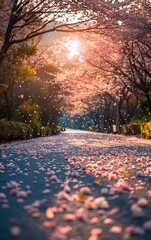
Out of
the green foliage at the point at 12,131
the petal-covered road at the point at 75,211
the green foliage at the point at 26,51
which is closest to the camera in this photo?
the petal-covered road at the point at 75,211

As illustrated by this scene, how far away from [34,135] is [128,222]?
2862cm

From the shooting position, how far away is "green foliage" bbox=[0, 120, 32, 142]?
69.9ft

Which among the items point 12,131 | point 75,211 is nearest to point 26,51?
point 12,131

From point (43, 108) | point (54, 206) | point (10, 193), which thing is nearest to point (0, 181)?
point (10, 193)

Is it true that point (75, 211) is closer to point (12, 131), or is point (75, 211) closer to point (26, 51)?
point (26, 51)

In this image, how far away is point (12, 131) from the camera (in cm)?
2286

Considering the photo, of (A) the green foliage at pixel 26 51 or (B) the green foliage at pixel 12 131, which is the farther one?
(B) the green foliage at pixel 12 131

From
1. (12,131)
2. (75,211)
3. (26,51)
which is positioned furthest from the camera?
(12,131)

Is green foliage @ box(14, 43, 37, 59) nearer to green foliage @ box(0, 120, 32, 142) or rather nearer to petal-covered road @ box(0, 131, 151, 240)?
green foliage @ box(0, 120, 32, 142)

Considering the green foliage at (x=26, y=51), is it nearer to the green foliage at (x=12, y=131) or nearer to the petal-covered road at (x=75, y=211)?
the green foliage at (x=12, y=131)

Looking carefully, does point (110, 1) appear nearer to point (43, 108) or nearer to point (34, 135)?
point (34, 135)

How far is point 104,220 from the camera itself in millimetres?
3916

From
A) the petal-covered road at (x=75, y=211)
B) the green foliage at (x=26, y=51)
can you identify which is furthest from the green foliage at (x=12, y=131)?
the petal-covered road at (x=75, y=211)

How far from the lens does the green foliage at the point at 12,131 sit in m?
21.3
